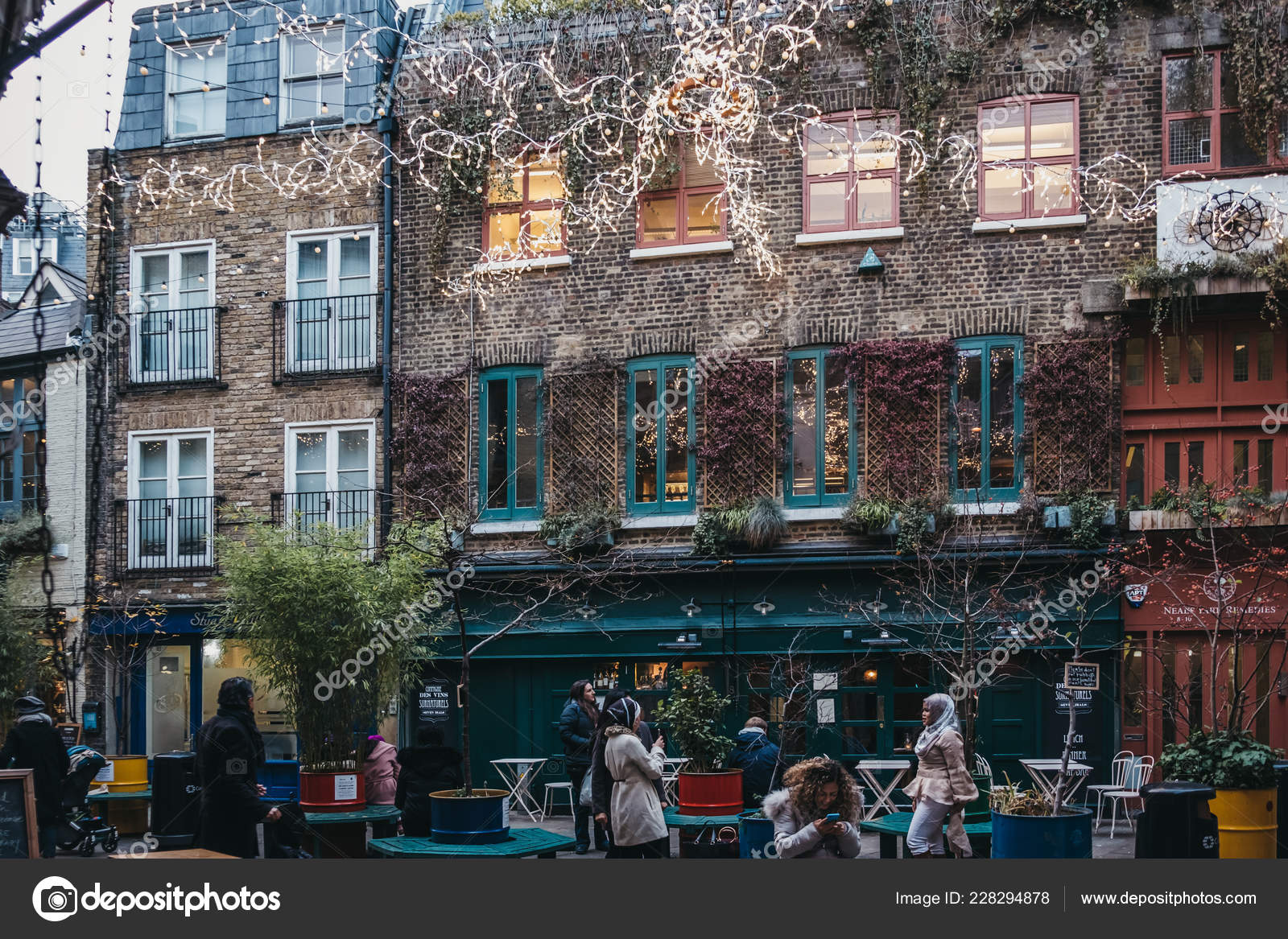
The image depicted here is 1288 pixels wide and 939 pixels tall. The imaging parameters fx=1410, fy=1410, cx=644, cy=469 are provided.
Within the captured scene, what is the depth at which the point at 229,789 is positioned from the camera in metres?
9.43

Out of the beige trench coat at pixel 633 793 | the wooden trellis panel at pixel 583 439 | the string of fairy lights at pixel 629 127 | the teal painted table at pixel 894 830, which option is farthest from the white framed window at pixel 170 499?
the teal painted table at pixel 894 830

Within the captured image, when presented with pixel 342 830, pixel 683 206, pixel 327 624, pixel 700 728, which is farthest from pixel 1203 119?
pixel 342 830

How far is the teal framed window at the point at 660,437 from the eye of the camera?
60.4ft

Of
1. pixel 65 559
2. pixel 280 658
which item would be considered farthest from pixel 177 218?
pixel 280 658

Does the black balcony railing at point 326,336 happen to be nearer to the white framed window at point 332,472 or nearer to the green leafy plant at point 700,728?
the white framed window at point 332,472

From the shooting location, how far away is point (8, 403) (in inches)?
855

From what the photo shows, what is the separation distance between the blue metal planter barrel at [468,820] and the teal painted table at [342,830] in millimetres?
2105

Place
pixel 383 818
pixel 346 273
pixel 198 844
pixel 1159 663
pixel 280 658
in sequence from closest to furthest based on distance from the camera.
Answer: pixel 198 844
pixel 383 818
pixel 280 658
pixel 1159 663
pixel 346 273

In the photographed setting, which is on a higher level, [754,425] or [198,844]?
[754,425]

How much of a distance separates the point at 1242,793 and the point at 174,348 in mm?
15797

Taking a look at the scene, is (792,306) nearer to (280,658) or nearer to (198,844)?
(280,658)

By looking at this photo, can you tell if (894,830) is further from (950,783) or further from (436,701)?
(436,701)

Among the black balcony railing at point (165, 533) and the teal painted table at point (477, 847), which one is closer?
the teal painted table at point (477, 847)
